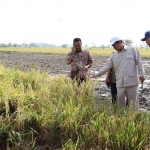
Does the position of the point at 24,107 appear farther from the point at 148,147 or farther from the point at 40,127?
the point at 148,147

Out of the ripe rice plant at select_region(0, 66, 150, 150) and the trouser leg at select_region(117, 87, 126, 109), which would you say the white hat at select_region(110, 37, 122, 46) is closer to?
the trouser leg at select_region(117, 87, 126, 109)

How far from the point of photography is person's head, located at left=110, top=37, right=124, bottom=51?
13.2 feet

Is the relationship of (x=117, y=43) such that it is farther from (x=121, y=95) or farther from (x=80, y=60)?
(x=80, y=60)

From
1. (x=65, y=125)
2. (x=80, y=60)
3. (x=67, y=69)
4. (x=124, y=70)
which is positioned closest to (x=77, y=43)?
(x=80, y=60)

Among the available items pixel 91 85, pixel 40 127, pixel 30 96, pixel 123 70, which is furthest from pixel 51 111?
pixel 123 70

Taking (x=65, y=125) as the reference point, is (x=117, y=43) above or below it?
above

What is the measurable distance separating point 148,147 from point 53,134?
1.13 meters

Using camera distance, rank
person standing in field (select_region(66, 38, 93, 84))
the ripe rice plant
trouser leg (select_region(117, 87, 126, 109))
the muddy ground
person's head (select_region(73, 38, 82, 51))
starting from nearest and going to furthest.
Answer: the ripe rice plant < trouser leg (select_region(117, 87, 126, 109)) < person's head (select_region(73, 38, 82, 51)) < person standing in field (select_region(66, 38, 93, 84)) < the muddy ground

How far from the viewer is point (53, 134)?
3242 mm

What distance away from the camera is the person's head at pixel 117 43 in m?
4.03

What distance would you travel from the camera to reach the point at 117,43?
13.5 ft

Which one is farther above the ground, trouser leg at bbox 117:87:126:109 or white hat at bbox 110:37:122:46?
white hat at bbox 110:37:122:46

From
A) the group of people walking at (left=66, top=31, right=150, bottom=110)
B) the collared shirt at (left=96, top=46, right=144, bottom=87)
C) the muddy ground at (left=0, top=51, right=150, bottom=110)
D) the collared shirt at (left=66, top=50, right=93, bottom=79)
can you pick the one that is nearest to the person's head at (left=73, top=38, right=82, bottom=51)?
the group of people walking at (left=66, top=31, right=150, bottom=110)

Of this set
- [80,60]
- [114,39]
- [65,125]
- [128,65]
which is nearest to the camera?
[65,125]
